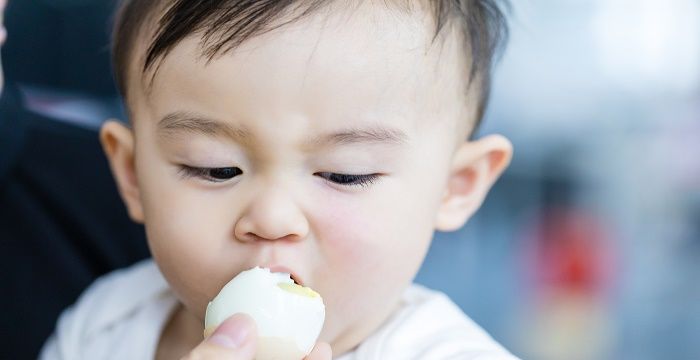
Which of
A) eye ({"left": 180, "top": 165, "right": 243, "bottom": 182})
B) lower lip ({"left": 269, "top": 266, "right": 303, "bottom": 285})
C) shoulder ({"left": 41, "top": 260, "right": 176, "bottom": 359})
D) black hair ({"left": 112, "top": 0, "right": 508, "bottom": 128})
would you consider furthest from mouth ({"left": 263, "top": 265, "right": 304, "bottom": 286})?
shoulder ({"left": 41, "top": 260, "right": 176, "bottom": 359})

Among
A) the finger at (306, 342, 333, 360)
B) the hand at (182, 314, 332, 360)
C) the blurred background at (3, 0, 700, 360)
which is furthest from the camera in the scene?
the blurred background at (3, 0, 700, 360)

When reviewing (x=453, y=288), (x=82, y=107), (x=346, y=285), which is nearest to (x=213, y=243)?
(x=346, y=285)

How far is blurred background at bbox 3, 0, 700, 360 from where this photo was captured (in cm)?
279

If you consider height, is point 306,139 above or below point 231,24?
below

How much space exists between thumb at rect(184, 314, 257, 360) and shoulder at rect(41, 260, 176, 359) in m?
0.41

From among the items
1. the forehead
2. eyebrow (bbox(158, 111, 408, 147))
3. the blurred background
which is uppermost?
the forehead

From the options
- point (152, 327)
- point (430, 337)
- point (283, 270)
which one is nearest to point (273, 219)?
point (283, 270)

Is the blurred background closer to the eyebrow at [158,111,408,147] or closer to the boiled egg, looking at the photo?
the eyebrow at [158,111,408,147]

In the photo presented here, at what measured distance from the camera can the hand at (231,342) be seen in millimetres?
711

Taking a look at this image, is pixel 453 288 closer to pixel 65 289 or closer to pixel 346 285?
pixel 65 289

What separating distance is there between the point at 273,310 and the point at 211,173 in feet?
0.56

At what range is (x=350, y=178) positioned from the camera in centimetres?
86

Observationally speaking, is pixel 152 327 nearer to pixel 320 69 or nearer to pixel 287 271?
pixel 287 271

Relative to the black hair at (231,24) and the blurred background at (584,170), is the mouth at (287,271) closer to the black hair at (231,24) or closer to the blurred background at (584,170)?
the black hair at (231,24)
